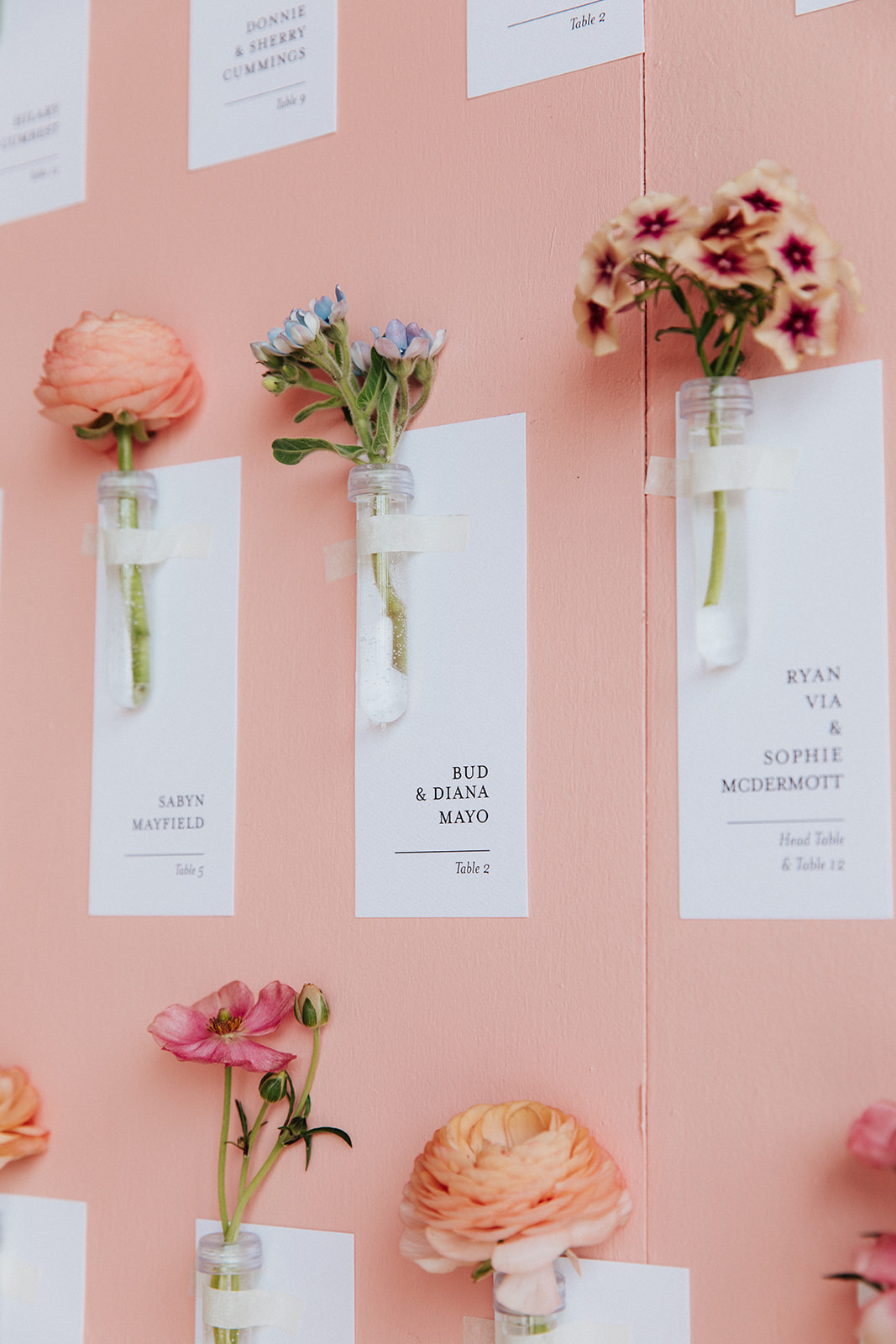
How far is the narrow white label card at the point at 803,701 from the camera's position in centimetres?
92

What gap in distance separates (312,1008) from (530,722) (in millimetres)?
292

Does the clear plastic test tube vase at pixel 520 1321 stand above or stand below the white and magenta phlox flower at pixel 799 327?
below

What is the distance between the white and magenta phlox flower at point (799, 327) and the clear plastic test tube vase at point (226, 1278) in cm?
81

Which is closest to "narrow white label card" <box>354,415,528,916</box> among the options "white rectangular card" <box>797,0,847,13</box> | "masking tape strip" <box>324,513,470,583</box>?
"masking tape strip" <box>324,513,470,583</box>

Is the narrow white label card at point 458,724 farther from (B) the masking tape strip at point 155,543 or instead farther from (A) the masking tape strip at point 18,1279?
(A) the masking tape strip at point 18,1279

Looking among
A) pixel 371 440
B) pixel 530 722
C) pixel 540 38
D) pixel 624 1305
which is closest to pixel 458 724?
pixel 530 722

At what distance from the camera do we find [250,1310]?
1055mm

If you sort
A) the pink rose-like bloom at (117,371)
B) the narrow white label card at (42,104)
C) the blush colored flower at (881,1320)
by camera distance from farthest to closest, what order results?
the narrow white label card at (42,104)
the pink rose-like bloom at (117,371)
the blush colored flower at (881,1320)

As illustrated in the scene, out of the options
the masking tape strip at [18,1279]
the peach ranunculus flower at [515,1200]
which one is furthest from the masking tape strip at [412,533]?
the masking tape strip at [18,1279]

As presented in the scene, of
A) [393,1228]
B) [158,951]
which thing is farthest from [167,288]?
[393,1228]

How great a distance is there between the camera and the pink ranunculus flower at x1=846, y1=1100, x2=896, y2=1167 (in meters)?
0.84

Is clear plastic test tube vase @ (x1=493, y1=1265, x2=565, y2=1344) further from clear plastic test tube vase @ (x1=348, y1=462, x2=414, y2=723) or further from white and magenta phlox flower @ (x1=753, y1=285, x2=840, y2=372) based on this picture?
white and magenta phlox flower @ (x1=753, y1=285, x2=840, y2=372)

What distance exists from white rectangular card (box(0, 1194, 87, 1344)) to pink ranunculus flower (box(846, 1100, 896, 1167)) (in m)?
0.68

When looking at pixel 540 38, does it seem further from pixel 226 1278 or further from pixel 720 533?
pixel 226 1278
